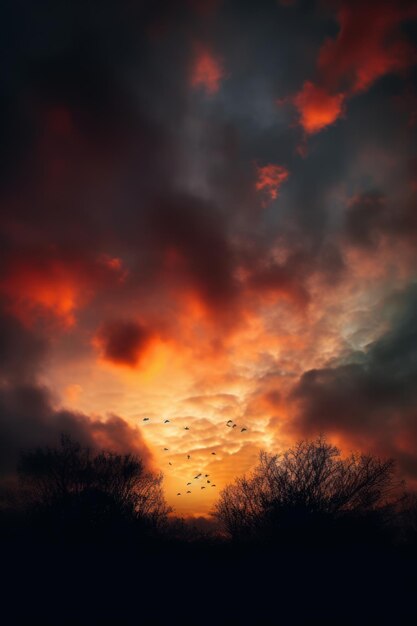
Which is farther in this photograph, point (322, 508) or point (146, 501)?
point (146, 501)

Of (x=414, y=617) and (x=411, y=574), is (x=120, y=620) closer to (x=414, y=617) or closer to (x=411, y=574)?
(x=414, y=617)

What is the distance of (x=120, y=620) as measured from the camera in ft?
53.4

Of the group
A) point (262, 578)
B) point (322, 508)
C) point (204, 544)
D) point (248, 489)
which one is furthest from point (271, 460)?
point (204, 544)

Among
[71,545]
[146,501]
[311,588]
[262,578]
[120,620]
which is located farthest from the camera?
[146,501]

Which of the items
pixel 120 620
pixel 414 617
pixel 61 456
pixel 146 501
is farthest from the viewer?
pixel 146 501

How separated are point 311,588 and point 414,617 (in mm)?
7502

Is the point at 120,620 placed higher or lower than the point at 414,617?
higher

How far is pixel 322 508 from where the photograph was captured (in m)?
31.7

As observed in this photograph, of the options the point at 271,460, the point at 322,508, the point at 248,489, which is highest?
the point at 271,460

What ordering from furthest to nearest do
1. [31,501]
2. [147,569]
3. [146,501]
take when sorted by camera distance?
[146,501], [31,501], [147,569]

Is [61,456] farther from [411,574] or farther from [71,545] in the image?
[411,574]

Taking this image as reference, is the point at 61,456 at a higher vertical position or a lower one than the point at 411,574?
higher

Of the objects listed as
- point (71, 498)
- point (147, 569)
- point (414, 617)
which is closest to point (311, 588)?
point (414, 617)

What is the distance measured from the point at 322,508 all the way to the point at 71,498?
1049 inches
